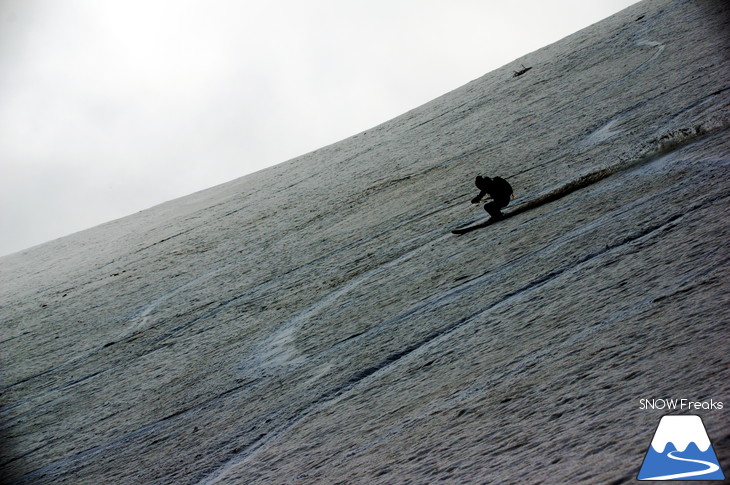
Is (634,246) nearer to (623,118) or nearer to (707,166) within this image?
(707,166)

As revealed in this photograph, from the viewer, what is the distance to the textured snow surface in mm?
3641

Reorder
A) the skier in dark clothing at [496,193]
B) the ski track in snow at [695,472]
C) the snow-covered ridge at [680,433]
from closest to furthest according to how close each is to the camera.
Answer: the ski track in snow at [695,472], the snow-covered ridge at [680,433], the skier in dark clothing at [496,193]

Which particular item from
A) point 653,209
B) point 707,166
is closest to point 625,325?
point 653,209

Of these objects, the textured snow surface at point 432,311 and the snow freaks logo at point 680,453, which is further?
the textured snow surface at point 432,311

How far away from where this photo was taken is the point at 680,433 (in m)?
2.85

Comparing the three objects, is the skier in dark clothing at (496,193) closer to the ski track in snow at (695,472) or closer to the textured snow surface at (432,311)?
the textured snow surface at (432,311)

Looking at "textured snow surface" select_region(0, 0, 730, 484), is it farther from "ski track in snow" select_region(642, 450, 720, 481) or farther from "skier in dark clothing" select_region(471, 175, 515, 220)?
"skier in dark clothing" select_region(471, 175, 515, 220)

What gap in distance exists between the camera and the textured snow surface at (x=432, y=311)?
11.9 ft

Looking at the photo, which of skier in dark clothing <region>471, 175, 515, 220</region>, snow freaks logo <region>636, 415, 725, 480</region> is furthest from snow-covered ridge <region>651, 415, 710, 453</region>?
skier in dark clothing <region>471, 175, 515, 220</region>

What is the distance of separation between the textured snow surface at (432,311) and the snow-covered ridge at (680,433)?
48mm

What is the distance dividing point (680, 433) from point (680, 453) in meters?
0.11

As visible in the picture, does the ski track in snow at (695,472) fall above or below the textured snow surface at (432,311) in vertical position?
below

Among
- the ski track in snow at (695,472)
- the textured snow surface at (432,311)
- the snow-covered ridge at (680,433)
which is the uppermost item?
the textured snow surface at (432,311)

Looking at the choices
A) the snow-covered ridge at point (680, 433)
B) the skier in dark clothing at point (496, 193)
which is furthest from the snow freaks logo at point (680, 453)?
the skier in dark clothing at point (496, 193)
